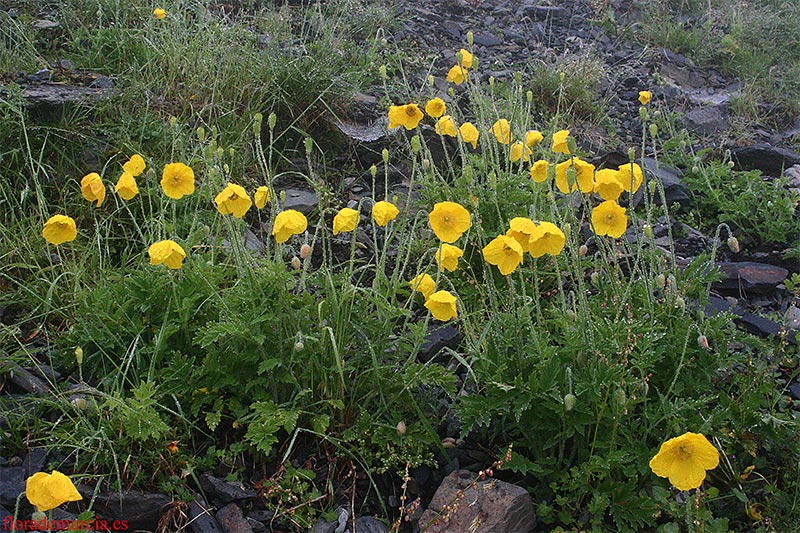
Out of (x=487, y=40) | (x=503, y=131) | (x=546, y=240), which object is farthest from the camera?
(x=487, y=40)

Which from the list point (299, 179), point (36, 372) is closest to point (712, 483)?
point (36, 372)

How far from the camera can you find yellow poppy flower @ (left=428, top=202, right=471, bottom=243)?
7.29ft

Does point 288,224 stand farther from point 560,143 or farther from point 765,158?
point 765,158

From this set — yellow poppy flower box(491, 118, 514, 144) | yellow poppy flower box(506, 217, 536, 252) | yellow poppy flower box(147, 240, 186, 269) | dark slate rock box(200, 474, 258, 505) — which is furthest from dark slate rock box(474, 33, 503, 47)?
dark slate rock box(200, 474, 258, 505)

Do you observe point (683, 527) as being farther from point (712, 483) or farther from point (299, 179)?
point (299, 179)

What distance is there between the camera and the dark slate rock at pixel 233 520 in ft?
6.59

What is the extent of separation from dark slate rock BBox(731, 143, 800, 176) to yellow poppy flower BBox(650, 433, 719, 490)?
10.8 feet

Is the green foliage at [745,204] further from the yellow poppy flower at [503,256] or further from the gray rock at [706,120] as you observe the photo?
the yellow poppy flower at [503,256]

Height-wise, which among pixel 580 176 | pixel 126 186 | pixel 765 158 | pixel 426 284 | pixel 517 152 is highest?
pixel 580 176

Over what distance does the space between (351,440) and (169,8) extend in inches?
132

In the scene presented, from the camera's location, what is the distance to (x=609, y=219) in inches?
91.4

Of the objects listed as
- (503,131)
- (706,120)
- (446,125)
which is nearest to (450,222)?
(446,125)

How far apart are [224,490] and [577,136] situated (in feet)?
11.1

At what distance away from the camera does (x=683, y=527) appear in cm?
198
